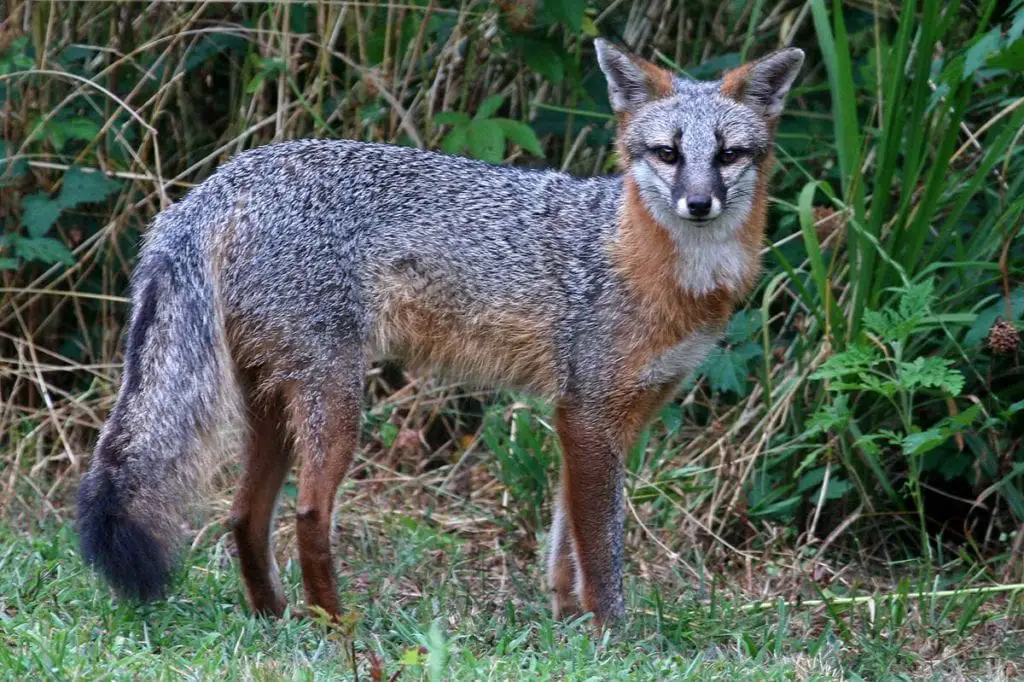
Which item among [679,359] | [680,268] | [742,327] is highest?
[680,268]

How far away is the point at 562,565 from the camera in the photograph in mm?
4578

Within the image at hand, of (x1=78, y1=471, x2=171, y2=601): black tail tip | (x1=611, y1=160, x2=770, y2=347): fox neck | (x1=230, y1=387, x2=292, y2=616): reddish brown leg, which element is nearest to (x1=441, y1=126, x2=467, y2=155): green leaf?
(x1=611, y1=160, x2=770, y2=347): fox neck

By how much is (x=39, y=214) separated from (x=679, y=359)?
3051 mm

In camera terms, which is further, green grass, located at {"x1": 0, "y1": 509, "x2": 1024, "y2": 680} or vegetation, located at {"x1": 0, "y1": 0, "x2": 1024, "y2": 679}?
vegetation, located at {"x1": 0, "y1": 0, "x2": 1024, "y2": 679}

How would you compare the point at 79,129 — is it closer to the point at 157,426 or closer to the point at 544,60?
the point at 544,60

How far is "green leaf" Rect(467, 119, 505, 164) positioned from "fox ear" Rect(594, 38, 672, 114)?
3.40 feet

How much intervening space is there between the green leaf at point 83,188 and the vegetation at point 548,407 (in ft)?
0.09

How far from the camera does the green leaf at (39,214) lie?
5.74 meters

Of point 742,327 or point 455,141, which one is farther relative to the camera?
point 455,141

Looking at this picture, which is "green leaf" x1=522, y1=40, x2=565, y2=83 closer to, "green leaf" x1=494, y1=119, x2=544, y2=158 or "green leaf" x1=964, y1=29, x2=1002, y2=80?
"green leaf" x1=494, y1=119, x2=544, y2=158

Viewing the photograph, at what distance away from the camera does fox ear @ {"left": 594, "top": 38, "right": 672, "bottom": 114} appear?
4469 mm

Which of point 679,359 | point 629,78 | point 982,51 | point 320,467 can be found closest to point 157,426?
point 320,467

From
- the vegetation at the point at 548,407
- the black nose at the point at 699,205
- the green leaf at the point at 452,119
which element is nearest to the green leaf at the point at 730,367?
the vegetation at the point at 548,407

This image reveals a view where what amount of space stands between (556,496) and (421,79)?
2.54 metres
